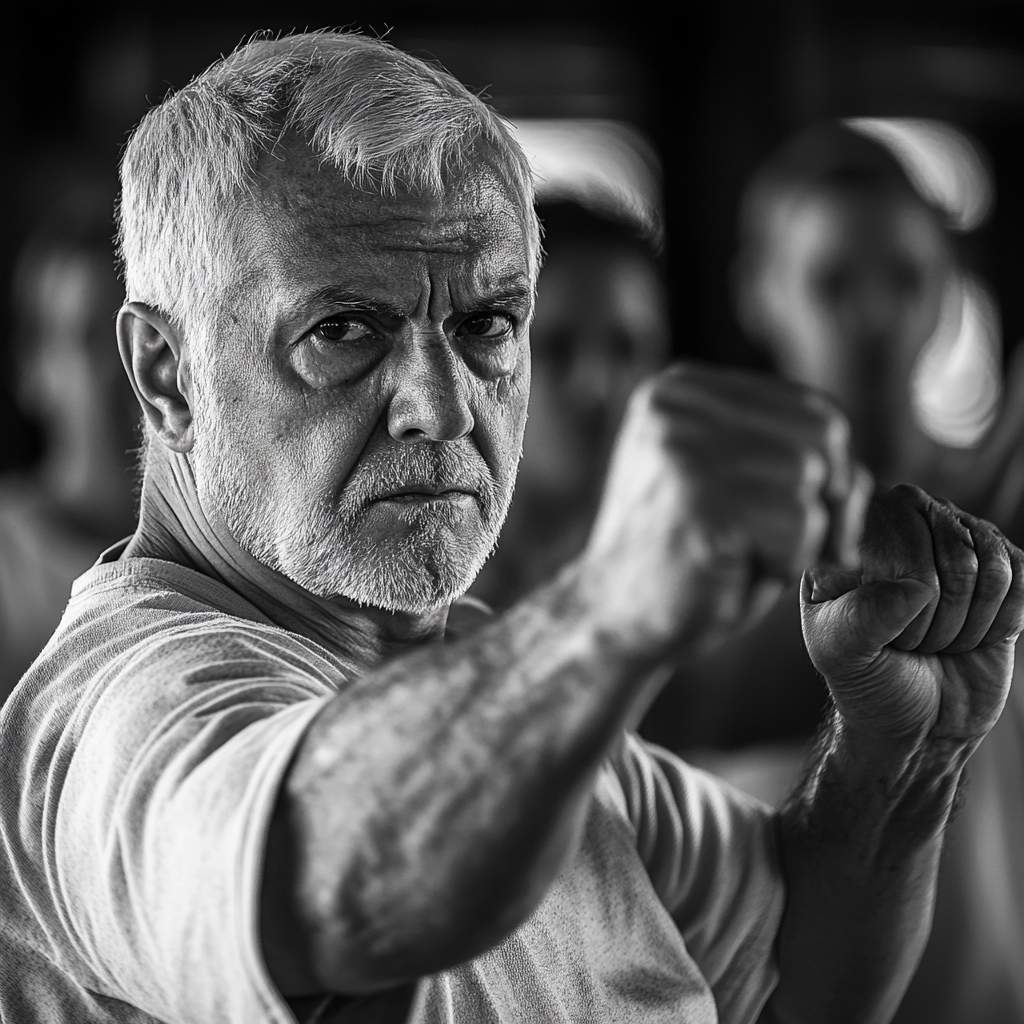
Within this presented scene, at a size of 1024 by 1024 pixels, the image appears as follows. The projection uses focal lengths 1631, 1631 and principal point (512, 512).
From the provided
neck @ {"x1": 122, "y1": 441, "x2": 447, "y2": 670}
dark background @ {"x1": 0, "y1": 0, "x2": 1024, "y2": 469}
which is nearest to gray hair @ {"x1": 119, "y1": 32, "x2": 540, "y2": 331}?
neck @ {"x1": 122, "y1": 441, "x2": 447, "y2": 670}

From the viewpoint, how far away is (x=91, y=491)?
2809 mm

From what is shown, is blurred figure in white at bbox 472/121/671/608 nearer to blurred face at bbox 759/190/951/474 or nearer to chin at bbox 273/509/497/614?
blurred face at bbox 759/190/951/474

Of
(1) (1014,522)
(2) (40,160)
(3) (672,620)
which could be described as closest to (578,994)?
(3) (672,620)

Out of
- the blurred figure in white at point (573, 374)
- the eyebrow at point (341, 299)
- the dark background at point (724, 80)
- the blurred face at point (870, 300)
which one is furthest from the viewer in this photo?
the dark background at point (724, 80)

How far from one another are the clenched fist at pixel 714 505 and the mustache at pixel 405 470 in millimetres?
218

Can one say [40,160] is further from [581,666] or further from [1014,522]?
[581,666]

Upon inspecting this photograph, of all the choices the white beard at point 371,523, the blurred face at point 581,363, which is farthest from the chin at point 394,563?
the blurred face at point 581,363

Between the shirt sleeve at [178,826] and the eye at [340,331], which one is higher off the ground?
the eye at [340,331]

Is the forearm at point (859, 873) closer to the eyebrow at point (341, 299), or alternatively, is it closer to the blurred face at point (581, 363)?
the eyebrow at point (341, 299)

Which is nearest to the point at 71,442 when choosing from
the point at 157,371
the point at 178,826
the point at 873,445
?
the point at 873,445

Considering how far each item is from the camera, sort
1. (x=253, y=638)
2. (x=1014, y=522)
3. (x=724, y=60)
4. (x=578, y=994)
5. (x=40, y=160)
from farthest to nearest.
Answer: (x=724, y=60) < (x=40, y=160) < (x=1014, y=522) < (x=578, y=994) < (x=253, y=638)

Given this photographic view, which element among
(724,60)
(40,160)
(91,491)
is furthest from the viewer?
(724,60)

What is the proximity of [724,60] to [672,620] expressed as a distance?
12.9ft

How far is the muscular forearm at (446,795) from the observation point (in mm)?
604
